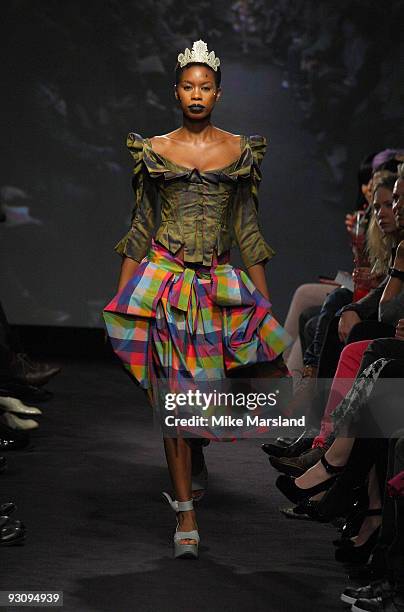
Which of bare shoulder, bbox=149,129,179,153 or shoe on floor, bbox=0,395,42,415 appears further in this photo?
shoe on floor, bbox=0,395,42,415

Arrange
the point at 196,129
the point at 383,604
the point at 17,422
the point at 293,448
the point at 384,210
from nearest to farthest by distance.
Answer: the point at 383,604, the point at 196,129, the point at 293,448, the point at 384,210, the point at 17,422

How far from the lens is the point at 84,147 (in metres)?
7.57

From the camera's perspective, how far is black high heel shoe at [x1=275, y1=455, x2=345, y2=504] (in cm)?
350

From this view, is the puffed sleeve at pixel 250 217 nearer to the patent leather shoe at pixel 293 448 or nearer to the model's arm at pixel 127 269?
the model's arm at pixel 127 269

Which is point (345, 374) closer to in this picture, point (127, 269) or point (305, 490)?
point (305, 490)

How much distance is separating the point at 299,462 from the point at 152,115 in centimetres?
386

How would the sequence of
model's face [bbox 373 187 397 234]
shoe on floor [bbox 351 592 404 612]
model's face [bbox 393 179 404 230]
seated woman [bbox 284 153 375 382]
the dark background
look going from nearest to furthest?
shoe on floor [bbox 351 592 404 612]
model's face [bbox 393 179 404 230]
model's face [bbox 373 187 397 234]
seated woman [bbox 284 153 375 382]
the dark background

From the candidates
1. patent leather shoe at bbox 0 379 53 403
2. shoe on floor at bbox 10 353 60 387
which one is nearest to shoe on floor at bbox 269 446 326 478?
patent leather shoe at bbox 0 379 53 403

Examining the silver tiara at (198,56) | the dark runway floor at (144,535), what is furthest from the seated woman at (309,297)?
the silver tiara at (198,56)

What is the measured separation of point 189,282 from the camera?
353 centimetres

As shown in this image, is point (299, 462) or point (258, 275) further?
point (299, 462)

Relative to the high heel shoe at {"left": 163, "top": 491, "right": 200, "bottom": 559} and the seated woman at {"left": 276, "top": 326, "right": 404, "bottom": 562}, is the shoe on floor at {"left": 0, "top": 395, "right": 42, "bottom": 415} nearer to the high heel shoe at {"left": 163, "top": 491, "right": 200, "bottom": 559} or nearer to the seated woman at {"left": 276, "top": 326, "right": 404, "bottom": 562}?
the high heel shoe at {"left": 163, "top": 491, "right": 200, "bottom": 559}

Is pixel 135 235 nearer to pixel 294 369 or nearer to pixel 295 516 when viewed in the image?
pixel 295 516

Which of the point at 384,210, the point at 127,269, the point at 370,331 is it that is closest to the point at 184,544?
the point at 127,269
